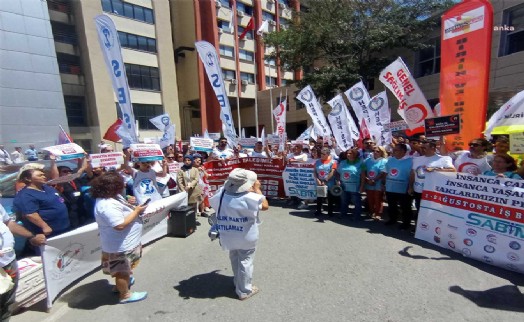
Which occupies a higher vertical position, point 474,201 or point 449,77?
point 449,77

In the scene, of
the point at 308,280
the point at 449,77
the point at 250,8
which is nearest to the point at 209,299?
the point at 308,280

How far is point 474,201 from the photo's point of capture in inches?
175

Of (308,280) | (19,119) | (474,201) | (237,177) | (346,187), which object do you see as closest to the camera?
(237,177)

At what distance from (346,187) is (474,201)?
2564 mm

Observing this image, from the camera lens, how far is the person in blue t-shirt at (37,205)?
11.2 ft

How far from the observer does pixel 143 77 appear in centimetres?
2633

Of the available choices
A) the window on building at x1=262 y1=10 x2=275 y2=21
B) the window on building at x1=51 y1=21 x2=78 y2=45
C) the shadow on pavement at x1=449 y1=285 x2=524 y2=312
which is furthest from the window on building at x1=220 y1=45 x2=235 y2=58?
the shadow on pavement at x1=449 y1=285 x2=524 y2=312

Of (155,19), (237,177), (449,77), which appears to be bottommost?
(237,177)

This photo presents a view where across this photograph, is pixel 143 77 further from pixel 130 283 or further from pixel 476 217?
pixel 476 217

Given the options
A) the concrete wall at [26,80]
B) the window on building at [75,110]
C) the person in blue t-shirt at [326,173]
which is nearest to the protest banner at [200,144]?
the person in blue t-shirt at [326,173]

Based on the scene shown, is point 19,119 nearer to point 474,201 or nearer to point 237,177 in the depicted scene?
point 237,177

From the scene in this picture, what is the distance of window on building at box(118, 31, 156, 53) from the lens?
81.3 feet

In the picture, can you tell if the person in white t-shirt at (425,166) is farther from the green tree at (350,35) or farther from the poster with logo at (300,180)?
the green tree at (350,35)

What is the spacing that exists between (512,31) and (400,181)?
12.1 metres
